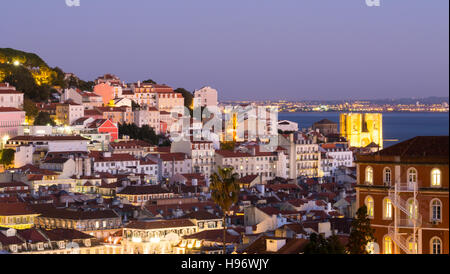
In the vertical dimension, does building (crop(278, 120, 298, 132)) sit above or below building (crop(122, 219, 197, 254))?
above

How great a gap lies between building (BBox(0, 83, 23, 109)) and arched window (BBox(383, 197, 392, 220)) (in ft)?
139

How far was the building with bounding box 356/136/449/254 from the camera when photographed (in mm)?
14923

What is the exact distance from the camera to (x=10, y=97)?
56562 mm

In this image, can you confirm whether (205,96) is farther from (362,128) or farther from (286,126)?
(362,128)

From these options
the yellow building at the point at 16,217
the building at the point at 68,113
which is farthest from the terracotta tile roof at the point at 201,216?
the building at the point at 68,113

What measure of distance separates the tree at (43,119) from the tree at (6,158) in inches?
294

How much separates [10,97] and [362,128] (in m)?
34.9

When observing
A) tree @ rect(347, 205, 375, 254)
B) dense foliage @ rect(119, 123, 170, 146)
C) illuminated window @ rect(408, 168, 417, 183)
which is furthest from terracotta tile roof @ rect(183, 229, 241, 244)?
dense foliage @ rect(119, 123, 170, 146)

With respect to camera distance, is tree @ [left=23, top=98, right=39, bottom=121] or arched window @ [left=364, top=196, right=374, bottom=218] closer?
arched window @ [left=364, top=196, right=374, bottom=218]

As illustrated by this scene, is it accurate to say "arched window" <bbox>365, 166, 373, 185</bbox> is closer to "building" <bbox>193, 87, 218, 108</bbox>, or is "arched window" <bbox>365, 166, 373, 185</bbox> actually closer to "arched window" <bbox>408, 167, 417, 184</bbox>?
"arched window" <bbox>408, 167, 417, 184</bbox>

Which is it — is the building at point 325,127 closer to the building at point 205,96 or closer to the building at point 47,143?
the building at point 205,96
